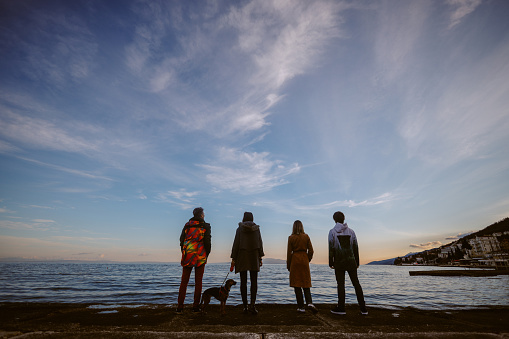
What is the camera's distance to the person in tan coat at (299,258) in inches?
214

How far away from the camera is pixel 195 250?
17.7ft

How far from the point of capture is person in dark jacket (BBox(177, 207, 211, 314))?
5312 mm

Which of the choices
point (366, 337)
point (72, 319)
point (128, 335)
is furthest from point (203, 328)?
point (72, 319)

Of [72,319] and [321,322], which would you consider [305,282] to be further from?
[72,319]

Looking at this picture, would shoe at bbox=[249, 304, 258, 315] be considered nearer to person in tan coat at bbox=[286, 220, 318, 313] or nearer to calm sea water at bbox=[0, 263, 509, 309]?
person in tan coat at bbox=[286, 220, 318, 313]

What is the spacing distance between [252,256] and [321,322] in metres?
2.15

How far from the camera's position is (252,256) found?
5.54m

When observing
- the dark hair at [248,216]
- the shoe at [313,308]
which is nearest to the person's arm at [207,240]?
the dark hair at [248,216]

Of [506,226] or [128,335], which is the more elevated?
[506,226]

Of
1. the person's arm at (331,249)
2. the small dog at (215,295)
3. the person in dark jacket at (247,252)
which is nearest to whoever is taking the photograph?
the small dog at (215,295)

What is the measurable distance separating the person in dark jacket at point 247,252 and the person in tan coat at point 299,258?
0.78m

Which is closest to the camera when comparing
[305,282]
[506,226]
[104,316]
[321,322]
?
[321,322]

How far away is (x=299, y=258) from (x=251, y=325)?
8.02ft

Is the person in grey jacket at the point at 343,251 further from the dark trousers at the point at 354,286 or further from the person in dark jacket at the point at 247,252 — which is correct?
the person in dark jacket at the point at 247,252
